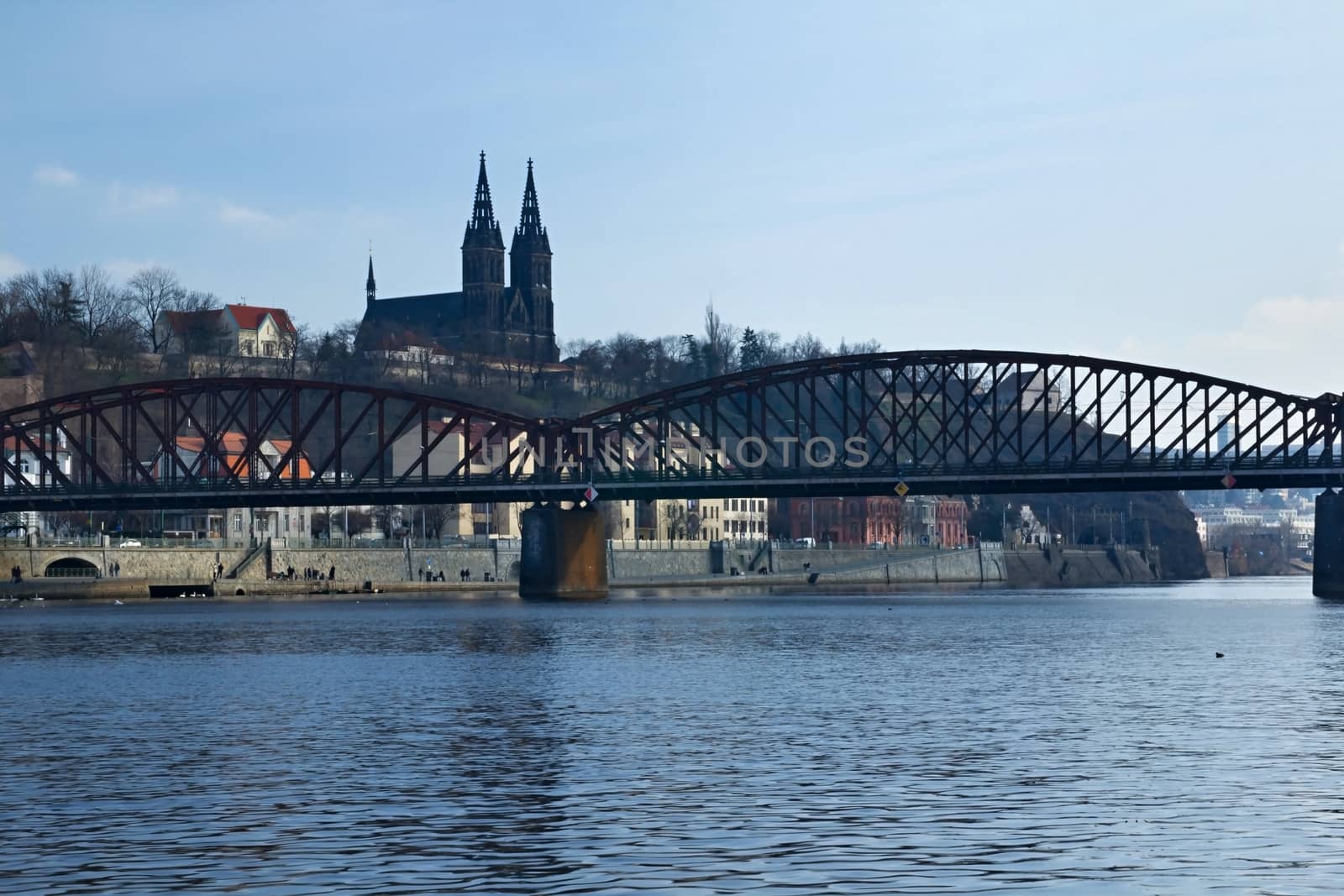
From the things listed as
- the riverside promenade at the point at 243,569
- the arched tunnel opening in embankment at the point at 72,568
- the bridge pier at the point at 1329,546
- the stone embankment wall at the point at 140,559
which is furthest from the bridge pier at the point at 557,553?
the bridge pier at the point at 1329,546

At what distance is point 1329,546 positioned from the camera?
489 feet

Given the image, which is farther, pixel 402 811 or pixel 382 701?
pixel 382 701

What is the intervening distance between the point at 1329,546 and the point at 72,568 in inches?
3719

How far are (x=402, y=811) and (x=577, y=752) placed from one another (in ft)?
29.8

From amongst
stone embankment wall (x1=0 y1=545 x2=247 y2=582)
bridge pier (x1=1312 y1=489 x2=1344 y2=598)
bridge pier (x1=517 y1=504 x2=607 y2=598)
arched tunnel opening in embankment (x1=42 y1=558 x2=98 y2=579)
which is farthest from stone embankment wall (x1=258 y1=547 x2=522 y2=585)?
bridge pier (x1=1312 y1=489 x2=1344 y2=598)

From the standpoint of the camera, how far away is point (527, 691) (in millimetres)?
58156

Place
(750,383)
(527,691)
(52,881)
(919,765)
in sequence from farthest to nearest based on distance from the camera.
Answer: (750,383), (527,691), (919,765), (52,881)

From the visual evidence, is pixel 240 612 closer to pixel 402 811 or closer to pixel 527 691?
pixel 527 691

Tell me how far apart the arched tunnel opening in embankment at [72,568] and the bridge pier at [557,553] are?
33351 mm

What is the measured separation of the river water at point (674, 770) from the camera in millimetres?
26188

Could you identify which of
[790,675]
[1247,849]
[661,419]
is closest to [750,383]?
[661,419]

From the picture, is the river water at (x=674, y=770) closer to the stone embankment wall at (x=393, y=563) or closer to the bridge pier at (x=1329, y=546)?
the bridge pier at (x=1329, y=546)

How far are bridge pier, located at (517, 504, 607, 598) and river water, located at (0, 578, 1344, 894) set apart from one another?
69317mm

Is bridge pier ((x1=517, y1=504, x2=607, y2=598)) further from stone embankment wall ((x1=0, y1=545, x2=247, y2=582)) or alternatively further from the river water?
the river water
